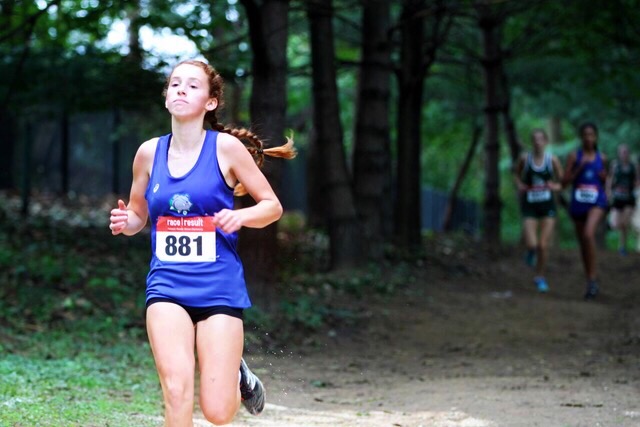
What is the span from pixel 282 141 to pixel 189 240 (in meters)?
6.59

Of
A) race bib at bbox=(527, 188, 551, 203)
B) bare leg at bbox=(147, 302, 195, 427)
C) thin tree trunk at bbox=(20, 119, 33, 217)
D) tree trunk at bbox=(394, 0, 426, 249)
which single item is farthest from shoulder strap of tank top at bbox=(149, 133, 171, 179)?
thin tree trunk at bbox=(20, 119, 33, 217)

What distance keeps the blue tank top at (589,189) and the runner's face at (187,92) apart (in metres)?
9.91

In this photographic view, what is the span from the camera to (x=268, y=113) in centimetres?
1138

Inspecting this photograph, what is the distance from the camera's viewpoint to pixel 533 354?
10344mm

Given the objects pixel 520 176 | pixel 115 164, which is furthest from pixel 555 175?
pixel 115 164

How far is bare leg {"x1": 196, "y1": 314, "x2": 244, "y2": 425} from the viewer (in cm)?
487

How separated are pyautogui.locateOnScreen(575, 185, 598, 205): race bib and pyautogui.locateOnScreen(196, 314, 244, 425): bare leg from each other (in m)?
10.2

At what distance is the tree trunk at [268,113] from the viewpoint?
37.2 ft

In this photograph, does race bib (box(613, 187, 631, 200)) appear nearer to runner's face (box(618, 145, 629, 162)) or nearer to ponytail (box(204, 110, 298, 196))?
runner's face (box(618, 145, 629, 162))

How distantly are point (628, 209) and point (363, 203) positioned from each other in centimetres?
868

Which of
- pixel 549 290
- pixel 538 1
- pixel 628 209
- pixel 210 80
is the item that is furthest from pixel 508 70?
pixel 210 80

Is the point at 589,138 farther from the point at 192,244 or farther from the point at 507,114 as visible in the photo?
the point at 192,244

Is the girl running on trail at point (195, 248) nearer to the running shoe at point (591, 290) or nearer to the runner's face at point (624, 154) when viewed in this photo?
the running shoe at point (591, 290)

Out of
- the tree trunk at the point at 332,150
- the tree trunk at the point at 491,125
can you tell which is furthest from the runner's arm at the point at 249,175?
the tree trunk at the point at 491,125
